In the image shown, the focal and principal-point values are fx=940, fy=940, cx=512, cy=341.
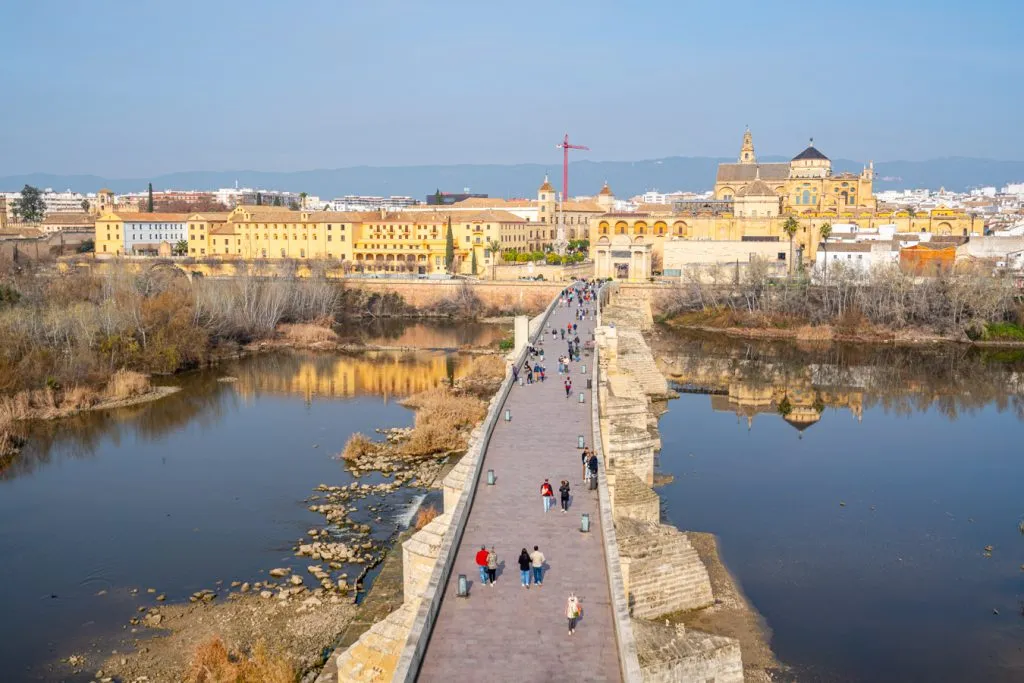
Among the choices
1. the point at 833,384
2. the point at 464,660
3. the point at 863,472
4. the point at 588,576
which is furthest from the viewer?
the point at 833,384

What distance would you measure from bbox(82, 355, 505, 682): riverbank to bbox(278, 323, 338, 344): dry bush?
27.0 metres

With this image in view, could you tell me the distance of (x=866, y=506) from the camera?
22.7 m

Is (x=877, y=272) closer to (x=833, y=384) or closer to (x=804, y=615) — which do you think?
(x=833, y=384)

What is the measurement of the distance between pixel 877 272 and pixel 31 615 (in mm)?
49636

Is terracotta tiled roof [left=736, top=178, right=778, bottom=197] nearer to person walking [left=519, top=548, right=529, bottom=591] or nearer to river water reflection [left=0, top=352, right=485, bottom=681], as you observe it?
river water reflection [left=0, top=352, right=485, bottom=681]

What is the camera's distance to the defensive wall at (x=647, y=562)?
11.8 m

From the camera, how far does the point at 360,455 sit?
26.9 meters

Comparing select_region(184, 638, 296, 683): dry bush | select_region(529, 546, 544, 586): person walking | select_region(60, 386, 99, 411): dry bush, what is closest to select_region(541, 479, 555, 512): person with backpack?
select_region(529, 546, 544, 586): person walking

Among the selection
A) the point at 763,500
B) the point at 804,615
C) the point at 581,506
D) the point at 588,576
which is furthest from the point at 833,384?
the point at 588,576

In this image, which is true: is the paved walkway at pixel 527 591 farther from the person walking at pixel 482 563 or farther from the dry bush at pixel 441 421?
the dry bush at pixel 441 421

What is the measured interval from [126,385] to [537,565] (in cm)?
2754

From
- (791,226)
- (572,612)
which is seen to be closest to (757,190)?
(791,226)

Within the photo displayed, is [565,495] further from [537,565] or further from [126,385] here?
[126,385]

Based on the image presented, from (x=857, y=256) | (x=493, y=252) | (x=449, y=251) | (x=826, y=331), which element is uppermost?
(x=449, y=251)
